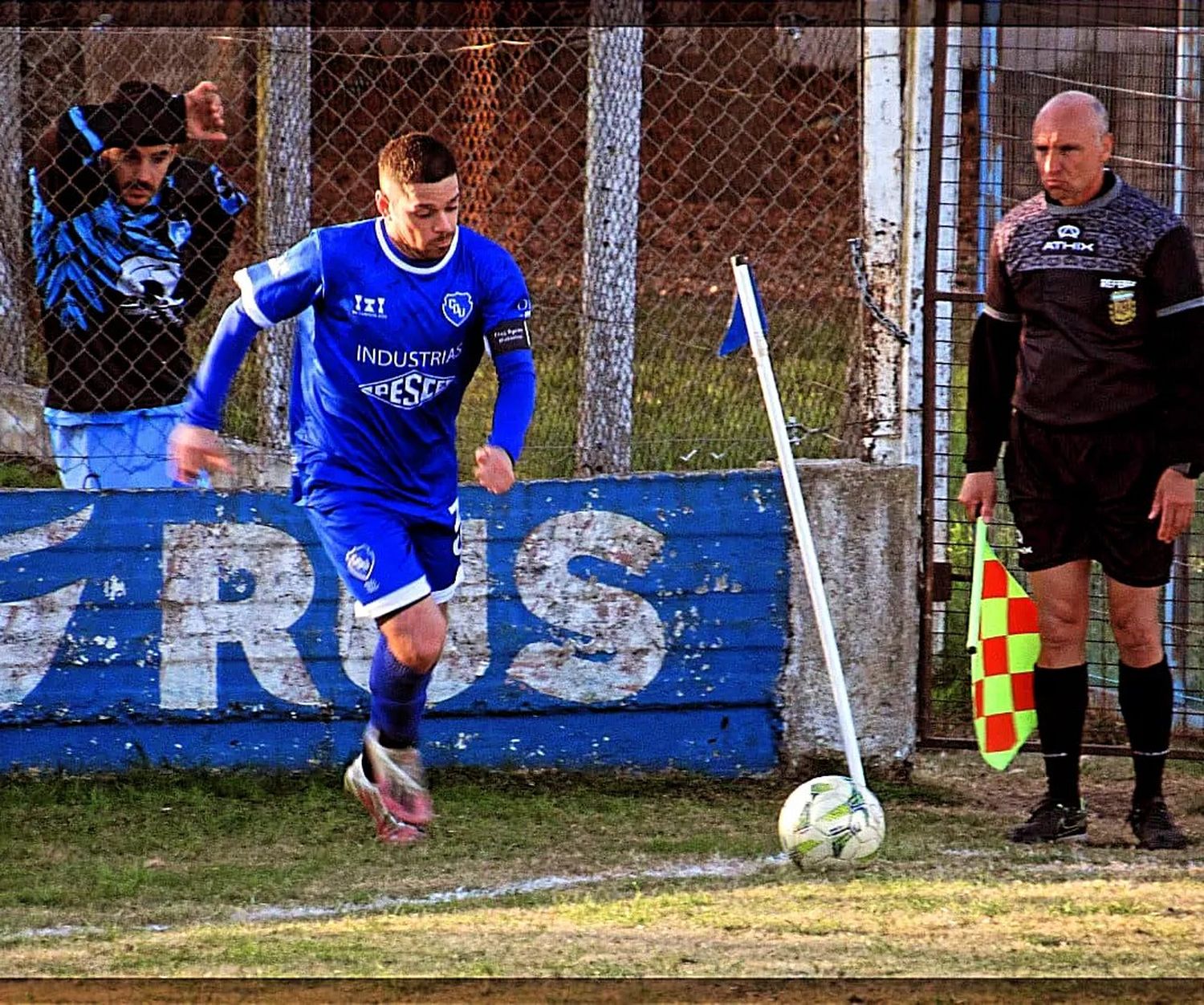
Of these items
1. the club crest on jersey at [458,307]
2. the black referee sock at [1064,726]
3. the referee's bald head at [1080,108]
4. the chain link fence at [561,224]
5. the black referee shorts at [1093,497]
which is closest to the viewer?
the club crest on jersey at [458,307]

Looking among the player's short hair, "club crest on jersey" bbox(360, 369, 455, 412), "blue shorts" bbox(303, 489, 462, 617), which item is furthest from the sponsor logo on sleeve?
"blue shorts" bbox(303, 489, 462, 617)

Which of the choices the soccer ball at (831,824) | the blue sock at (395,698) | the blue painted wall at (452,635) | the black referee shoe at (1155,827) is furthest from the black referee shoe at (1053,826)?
the blue sock at (395,698)

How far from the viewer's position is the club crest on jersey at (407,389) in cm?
542

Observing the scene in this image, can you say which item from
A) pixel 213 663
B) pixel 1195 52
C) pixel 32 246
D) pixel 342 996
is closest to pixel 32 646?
pixel 213 663

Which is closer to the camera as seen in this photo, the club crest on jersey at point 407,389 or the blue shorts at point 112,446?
the club crest on jersey at point 407,389

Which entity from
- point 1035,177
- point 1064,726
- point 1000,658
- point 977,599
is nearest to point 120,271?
point 977,599

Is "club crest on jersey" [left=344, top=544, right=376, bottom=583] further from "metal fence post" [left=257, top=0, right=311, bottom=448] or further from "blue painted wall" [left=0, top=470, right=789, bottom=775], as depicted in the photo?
"metal fence post" [left=257, top=0, right=311, bottom=448]

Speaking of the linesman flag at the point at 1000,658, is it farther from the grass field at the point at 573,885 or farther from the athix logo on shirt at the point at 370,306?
the athix logo on shirt at the point at 370,306

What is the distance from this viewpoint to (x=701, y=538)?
6602 mm

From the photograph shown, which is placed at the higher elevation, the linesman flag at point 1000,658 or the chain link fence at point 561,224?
the chain link fence at point 561,224

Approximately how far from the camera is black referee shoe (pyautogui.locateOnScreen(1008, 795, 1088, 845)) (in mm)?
5930

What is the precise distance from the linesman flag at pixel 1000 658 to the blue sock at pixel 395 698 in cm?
193

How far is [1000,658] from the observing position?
6.27 meters

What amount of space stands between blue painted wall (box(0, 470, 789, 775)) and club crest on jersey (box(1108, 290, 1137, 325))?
1.43 meters
